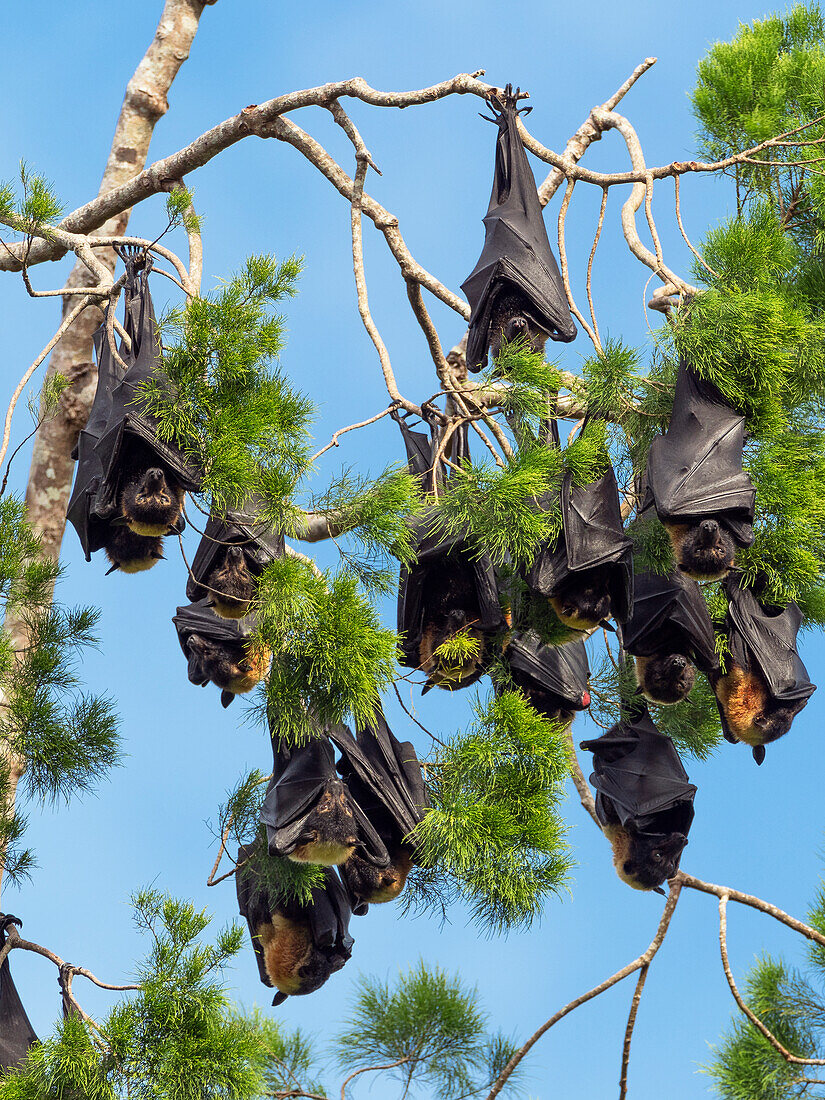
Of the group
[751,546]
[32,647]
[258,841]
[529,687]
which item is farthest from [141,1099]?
[751,546]

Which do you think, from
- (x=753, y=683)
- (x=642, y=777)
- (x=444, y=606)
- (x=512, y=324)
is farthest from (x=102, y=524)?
(x=753, y=683)

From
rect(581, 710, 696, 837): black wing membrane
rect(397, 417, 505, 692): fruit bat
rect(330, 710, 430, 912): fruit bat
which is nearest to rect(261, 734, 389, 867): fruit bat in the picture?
rect(330, 710, 430, 912): fruit bat

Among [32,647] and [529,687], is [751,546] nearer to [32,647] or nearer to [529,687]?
[529,687]

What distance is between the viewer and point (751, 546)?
4.03 metres

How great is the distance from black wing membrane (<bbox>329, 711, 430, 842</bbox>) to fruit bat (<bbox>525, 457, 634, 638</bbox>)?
65 centimetres

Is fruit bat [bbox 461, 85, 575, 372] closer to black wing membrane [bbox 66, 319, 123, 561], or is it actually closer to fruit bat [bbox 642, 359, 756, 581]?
fruit bat [bbox 642, 359, 756, 581]

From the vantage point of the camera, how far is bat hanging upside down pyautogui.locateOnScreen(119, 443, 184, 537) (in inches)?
152

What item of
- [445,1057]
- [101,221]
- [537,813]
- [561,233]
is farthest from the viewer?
[101,221]

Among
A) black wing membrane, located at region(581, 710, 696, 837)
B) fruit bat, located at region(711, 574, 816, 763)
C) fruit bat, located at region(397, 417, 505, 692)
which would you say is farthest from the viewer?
black wing membrane, located at region(581, 710, 696, 837)

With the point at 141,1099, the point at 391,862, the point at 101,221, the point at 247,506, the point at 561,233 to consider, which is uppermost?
the point at 101,221

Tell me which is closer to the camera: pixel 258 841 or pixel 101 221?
pixel 258 841

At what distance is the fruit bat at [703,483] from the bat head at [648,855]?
1.38 meters

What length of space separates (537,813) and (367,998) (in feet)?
10.2

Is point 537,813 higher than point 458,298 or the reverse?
the reverse
